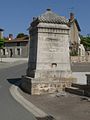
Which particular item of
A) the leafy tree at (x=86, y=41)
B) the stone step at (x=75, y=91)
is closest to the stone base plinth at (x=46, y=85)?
the stone step at (x=75, y=91)

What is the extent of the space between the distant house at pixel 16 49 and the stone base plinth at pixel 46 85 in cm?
6566

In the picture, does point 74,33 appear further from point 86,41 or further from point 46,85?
point 46,85

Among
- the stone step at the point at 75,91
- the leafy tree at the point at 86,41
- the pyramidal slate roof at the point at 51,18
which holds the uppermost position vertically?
the leafy tree at the point at 86,41

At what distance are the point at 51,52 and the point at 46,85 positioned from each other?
73.4 inches

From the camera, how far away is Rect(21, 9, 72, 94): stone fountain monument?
17.7 m

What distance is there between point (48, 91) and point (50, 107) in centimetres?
387

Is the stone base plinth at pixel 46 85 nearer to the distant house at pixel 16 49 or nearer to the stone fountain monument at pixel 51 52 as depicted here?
the stone fountain monument at pixel 51 52

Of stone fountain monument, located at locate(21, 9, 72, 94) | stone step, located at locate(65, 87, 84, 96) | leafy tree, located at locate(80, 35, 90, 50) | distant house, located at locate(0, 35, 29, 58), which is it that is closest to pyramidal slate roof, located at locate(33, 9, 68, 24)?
stone fountain monument, located at locate(21, 9, 72, 94)

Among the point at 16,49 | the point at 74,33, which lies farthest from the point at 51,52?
the point at 16,49

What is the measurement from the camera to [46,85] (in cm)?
1719

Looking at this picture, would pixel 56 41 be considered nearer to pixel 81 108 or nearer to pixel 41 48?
pixel 41 48

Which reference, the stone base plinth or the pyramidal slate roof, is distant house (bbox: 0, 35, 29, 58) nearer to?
the pyramidal slate roof

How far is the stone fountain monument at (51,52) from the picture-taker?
58.1ft

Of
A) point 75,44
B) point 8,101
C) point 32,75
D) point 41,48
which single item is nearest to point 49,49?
point 41,48
